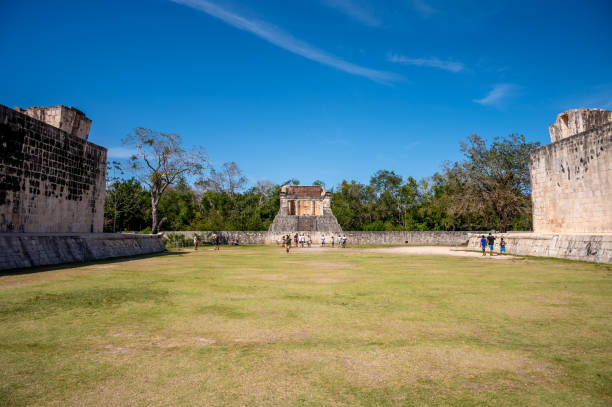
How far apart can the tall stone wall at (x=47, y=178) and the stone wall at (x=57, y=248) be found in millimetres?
1331

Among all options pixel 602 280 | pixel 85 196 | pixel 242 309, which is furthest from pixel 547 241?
pixel 85 196

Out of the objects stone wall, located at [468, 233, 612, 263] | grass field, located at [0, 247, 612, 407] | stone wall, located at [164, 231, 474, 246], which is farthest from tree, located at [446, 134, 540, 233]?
grass field, located at [0, 247, 612, 407]

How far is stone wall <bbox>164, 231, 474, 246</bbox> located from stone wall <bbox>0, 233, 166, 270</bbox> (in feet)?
58.9

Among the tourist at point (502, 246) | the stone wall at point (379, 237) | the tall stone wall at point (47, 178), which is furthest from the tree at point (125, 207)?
the tourist at point (502, 246)

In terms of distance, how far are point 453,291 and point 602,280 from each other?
379 cm

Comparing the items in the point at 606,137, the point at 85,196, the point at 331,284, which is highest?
the point at 606,137

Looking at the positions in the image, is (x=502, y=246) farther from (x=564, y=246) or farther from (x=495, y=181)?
(x=495, y=181)

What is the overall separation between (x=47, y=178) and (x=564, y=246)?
18601mm

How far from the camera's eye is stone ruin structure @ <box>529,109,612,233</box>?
40.0 feet

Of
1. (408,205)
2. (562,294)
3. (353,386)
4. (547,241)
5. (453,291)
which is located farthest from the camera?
(408,205)

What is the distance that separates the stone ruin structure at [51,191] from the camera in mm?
10234

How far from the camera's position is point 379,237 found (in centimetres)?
3456

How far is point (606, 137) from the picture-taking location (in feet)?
39.7

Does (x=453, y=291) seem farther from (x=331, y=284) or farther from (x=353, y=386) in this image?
(x=353, y=386)
